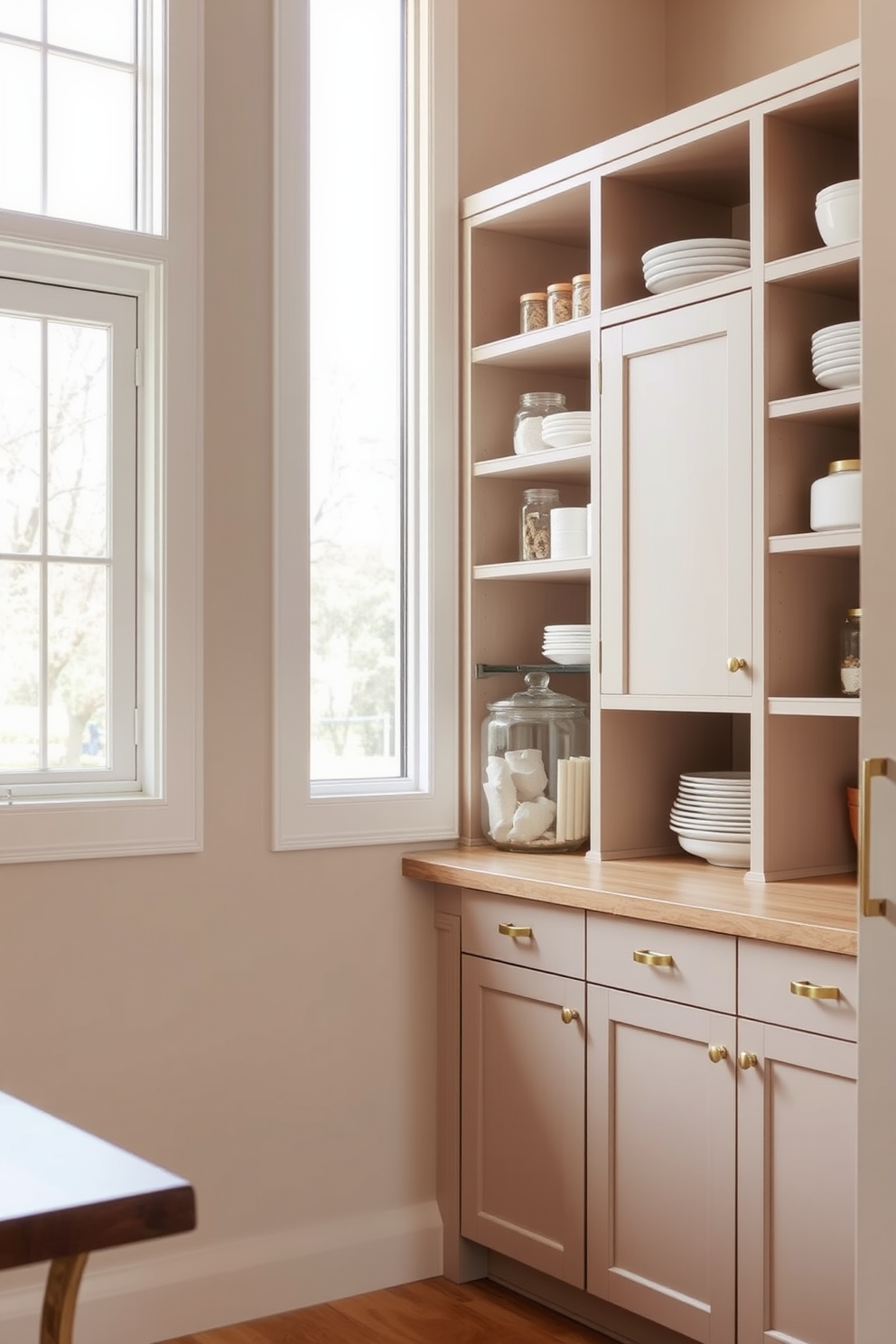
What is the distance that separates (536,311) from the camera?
134 inches

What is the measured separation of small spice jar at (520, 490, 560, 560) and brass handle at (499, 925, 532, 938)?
0.87m

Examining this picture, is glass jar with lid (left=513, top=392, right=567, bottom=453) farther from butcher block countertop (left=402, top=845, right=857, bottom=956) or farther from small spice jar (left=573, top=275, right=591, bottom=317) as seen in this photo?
butcher block countertop (left=402, top=845, right=857, bottom=956)

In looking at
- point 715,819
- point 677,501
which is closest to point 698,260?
point 677,501

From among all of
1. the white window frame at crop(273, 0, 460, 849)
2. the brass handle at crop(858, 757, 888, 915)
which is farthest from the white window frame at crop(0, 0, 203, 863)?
the brass handle at crop(858, 757, 888, 915)

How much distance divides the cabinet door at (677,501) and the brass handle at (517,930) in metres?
0.54

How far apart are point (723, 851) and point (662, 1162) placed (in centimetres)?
65

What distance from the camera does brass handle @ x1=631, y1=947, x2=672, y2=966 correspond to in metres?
2.71

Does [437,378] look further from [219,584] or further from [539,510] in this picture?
[219,584]

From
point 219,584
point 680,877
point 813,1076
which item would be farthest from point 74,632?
point 813,1076

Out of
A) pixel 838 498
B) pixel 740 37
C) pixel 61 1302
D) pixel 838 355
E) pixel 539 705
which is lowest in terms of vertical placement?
pixel 61 1302

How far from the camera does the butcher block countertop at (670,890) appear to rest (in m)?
2.47

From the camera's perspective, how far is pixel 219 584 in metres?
3.13

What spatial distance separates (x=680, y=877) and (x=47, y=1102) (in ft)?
4.40

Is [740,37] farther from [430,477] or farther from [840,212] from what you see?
[430,477]
